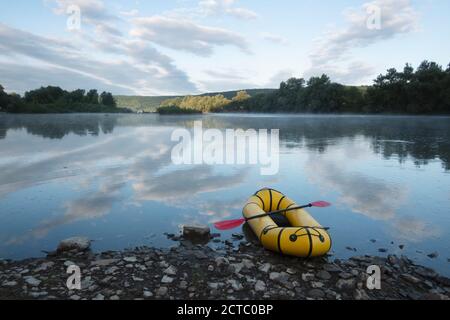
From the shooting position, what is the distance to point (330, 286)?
215 inches

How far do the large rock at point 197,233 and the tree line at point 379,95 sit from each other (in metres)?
83.9

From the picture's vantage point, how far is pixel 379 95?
89875 mm

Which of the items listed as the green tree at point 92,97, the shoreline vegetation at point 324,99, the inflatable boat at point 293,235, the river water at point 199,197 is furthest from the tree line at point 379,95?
the inflatable boat at point 293,235

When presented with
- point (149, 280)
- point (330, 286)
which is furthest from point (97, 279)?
point (330, 286)

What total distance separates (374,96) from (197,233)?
315 ft

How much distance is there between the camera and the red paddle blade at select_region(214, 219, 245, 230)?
7893 millimetres

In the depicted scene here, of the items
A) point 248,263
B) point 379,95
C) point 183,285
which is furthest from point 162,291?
point 379,95

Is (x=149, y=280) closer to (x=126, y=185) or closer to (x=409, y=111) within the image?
(x=126, y=185)

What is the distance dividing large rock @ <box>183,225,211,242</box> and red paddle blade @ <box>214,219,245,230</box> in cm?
37

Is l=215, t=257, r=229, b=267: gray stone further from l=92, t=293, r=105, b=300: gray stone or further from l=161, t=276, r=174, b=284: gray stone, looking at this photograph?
l=92, t=293, r=105, b=300: gray stone

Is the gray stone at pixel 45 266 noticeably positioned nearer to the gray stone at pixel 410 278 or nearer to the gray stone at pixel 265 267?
the gray stone at pixel 265 267

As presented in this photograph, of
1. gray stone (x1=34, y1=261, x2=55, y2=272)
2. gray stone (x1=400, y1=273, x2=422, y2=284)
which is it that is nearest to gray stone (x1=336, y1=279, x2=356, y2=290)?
gray stone (x1=400, y1=273, x2=422, y2=284)

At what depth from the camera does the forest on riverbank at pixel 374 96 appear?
78.2 metres
